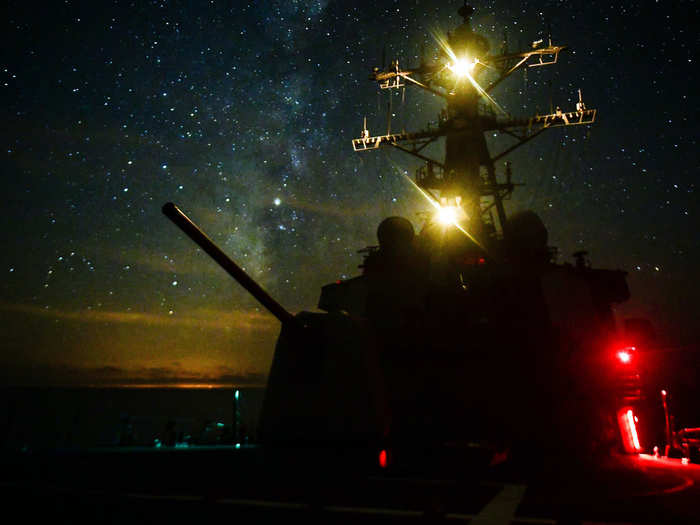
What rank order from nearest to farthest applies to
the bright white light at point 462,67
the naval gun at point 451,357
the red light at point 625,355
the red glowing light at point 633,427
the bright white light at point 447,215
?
the naval gun at point 451,357 → the red light at point 625,355 → the red glowing light at point 633,427 → the bright white light at point 447,215 → the bright white light at point 462,67

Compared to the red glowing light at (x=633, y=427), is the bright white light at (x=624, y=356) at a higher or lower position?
higher

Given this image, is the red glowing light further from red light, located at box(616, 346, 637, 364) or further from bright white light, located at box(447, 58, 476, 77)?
bright white light, located at box(447, 58, 476, 77)

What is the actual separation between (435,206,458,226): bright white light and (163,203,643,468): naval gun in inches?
22.7

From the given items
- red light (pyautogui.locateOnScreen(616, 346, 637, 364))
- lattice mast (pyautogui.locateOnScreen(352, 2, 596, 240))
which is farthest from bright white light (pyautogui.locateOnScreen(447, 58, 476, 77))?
red light (pyautogui.locateOnScreen(616, 346, 637, 364))

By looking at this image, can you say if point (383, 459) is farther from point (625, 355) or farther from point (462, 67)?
point (462, 67)

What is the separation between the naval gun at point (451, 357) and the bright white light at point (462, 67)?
6.80m

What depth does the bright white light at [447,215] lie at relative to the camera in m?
16.1

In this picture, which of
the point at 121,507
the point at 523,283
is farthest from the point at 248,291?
the point at 523,283

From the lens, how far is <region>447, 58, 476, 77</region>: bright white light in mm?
18703

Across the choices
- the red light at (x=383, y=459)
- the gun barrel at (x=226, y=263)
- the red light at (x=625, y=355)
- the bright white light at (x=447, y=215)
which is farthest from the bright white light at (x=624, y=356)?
the gun barrel at (x=226, y=263)

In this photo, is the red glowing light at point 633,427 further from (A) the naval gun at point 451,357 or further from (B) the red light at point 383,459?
(B) the red light at point 383,459

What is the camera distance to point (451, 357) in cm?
1062

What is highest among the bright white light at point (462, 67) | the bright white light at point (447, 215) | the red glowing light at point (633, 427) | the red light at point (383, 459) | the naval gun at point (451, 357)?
the bright white light at point (462, 67)

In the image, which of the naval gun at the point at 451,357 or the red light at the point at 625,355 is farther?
the red light at the point at 625,355
